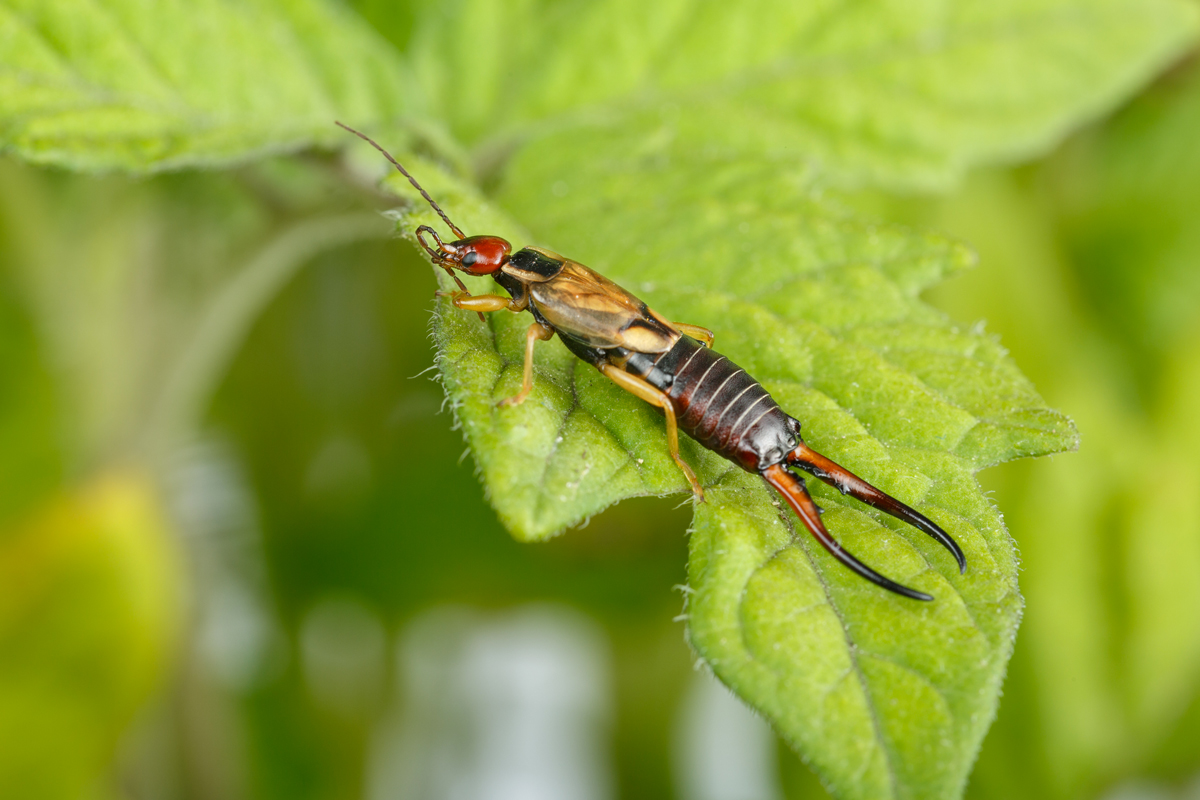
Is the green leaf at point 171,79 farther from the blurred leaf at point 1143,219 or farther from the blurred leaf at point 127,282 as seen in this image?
the blurred leaf at point 1143,219

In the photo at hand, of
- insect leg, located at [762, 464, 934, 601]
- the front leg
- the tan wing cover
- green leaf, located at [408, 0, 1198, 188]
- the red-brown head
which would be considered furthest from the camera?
green leaf, located at [408, 0, 1198, 188]

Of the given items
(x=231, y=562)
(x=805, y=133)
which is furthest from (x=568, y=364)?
(x=231, y=562)

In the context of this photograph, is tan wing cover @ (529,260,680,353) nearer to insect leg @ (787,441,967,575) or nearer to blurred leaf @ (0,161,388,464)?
insect leg @ (787,441,967,575)

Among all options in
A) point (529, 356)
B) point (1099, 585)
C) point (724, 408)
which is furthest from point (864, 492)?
point (1099, 585)

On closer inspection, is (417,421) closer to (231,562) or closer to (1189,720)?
(231,562)

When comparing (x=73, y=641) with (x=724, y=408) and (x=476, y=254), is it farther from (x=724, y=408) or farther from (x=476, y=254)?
(x=724, y=408)

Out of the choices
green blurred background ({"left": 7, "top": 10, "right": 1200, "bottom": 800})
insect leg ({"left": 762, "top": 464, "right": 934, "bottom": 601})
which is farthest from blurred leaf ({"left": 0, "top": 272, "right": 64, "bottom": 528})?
insect leg ({"left": 762, "top": 464, "right": 934, "bottom": 601})
